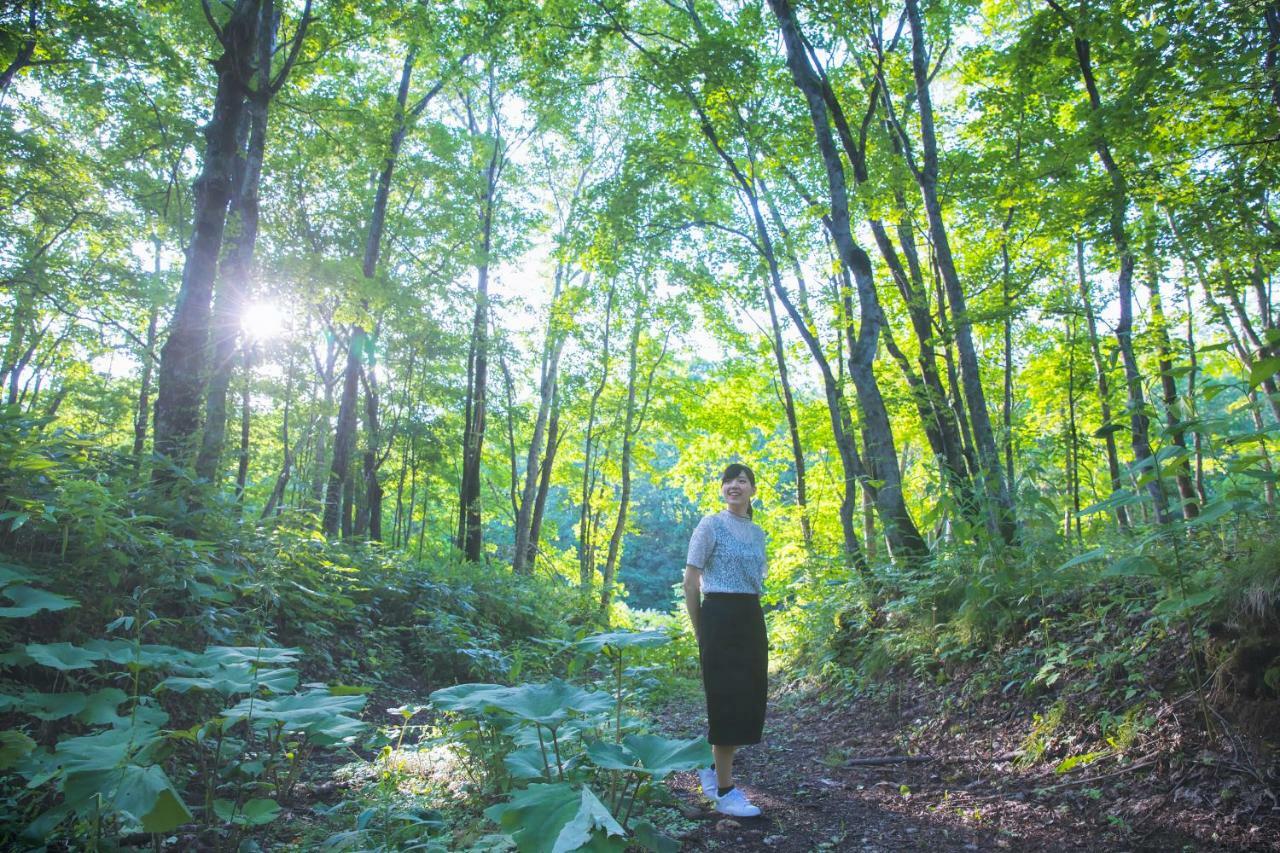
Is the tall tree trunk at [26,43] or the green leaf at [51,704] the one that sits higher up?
the tall tree trunk at [26,43]

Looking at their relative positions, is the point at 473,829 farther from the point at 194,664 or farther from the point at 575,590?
the point at 575,590

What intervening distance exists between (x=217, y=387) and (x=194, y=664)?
5.65m

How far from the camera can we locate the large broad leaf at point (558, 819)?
6.25 feet

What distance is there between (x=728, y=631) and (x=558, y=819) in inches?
74.1

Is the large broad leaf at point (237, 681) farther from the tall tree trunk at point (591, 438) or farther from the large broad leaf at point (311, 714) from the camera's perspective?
the tall tree trunk at point (591, 438)

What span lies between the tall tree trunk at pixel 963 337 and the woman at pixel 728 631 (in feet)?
7.66

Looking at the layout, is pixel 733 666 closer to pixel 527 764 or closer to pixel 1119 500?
pixel 527 764

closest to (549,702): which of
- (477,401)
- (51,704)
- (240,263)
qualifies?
(51,704)

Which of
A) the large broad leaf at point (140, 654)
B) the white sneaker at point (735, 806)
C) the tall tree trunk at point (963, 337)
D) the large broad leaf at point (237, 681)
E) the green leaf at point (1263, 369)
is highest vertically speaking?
the tall tree trunk at point (963, 337)

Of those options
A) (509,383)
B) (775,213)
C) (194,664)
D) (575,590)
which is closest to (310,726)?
(194,664)

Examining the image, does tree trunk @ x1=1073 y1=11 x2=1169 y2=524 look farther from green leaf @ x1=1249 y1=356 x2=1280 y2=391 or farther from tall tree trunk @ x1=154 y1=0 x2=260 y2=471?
tall tree trunk @ x1=154 y1=0 x2=260 y2=471

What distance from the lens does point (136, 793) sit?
181cm

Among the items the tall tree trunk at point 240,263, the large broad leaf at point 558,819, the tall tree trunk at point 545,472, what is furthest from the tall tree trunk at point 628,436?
the large broad leaf at point 558,819

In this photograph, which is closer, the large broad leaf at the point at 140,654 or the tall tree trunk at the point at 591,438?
the large broad leaf at the point at 140,654
